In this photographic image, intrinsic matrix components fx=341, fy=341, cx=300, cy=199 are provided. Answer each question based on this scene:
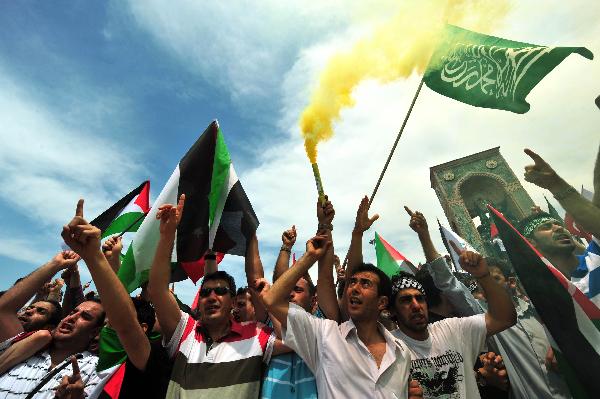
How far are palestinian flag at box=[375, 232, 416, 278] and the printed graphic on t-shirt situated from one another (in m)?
3.63

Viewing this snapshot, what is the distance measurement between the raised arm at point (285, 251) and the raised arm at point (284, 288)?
2.99ft

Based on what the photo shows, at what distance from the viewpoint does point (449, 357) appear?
101 inches

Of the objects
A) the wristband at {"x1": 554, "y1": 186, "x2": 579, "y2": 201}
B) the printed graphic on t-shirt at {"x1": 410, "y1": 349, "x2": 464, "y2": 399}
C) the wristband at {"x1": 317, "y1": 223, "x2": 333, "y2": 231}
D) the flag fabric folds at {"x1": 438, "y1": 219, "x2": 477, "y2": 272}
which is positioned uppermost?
the flag fabric folds at {"x1": 438, "y1": 219, "x2": 477, "y2": 272}

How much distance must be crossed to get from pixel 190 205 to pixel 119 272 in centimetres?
106

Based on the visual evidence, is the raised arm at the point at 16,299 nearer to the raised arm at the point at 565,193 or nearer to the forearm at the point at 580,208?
the raised arm at the point at 565,193

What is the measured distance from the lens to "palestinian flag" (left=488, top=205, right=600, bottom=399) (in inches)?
92.9

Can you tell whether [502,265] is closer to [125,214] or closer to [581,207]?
[581,207]

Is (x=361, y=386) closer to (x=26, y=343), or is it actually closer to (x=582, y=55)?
(x=26, y=343)

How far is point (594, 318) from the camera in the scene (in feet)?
8.48

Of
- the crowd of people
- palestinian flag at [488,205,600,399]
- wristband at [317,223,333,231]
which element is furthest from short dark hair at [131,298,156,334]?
palestinian flag at [488,205,600,399]

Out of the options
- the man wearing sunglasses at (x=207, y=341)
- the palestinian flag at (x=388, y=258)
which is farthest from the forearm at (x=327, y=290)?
the palestinian flag at (x=388, y=258)

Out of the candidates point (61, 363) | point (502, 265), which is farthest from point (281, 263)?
point (502, 265)

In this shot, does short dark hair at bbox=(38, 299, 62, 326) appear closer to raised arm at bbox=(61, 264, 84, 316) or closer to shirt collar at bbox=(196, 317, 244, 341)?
raised arm at bbox=(61, 264, 84, 316)

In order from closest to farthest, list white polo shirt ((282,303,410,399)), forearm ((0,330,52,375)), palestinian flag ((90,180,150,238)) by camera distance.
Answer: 1. white polo shirt ((282,303,410,399))
2. forearm ((0,330,52,375))
3. palestinian flag ((90,180,150,238))
